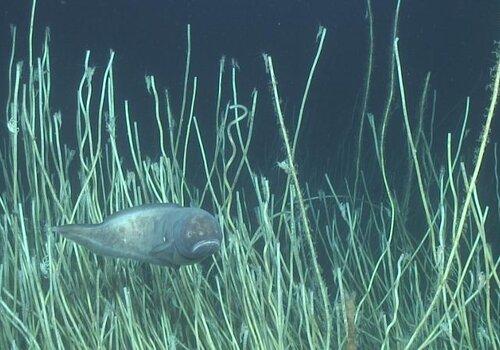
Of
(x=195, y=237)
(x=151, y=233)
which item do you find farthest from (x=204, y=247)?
(x=151, y=233)

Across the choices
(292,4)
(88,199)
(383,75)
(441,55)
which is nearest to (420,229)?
(88,199)

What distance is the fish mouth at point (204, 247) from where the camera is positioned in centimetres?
177

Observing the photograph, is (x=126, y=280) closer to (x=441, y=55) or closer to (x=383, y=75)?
(x=383, y=75)

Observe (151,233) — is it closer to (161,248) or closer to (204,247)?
(161,248)

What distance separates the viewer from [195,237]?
1784mm

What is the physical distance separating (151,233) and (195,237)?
0.17 m

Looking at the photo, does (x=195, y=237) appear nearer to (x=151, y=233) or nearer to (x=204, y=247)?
(x=204, y=247)

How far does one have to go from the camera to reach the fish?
5.89 ft

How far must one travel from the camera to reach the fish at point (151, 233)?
1.80m

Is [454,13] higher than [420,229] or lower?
higher

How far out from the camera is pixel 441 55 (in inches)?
443

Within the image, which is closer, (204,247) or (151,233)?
(204,247)

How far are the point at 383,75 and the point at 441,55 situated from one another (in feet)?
3.96

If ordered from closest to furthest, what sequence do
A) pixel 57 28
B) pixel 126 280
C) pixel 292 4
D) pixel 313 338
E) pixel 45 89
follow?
pixel 313 338, pixel 45 89, pixel 126 280, pixel 57 28, pixel 292 4
